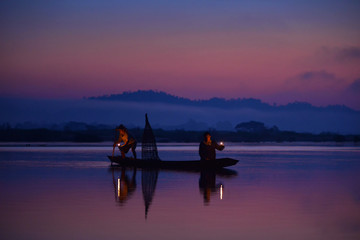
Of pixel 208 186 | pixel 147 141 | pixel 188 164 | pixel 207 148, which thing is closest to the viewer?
pixel 208 186

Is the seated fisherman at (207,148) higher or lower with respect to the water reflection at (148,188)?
higher

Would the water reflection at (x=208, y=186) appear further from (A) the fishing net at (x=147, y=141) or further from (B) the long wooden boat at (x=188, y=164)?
(A) the fishing net at (x=147, y=141)

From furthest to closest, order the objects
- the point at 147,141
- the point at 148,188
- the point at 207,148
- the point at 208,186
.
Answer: the point at 147,141
the point at 207,148
the point at 208,186
the point at 148,188

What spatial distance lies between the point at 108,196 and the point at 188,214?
13.5 feet

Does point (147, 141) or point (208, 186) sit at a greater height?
point (147, 141)

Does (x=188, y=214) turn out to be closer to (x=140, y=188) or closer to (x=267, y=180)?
(x=140, y=188)

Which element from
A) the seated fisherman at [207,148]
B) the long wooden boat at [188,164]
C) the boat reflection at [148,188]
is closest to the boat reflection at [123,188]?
the boat reflection at [148,188]

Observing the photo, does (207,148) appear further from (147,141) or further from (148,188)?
(148,188)

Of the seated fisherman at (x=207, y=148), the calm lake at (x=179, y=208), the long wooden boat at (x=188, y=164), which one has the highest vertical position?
the seated fisherman at (x=207, y=148)

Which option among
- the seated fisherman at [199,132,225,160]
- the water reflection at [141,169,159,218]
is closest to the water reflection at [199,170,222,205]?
the water reflection at [141,169,159,218]

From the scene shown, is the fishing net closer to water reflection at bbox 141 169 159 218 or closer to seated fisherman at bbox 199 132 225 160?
seated fisherman at bbox 199 132 225 160

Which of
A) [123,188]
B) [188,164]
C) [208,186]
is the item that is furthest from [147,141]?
[123,188]

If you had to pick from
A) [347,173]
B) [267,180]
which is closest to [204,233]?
[267,180]

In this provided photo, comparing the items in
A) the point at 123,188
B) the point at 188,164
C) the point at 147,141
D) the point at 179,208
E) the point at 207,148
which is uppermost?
the point at 147,141
